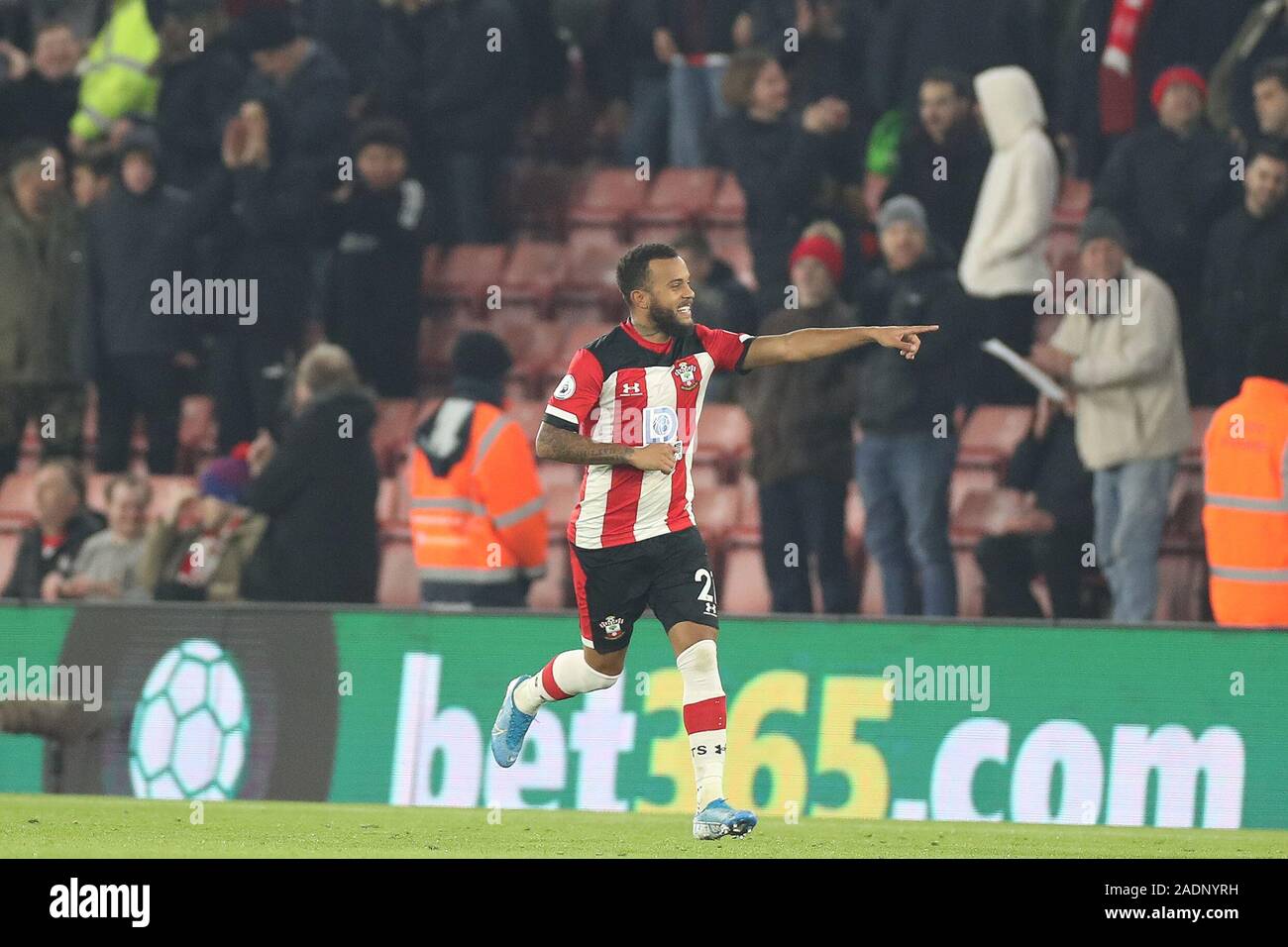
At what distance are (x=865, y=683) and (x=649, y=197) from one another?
19.8 feet

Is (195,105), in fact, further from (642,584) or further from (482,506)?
(642,584)

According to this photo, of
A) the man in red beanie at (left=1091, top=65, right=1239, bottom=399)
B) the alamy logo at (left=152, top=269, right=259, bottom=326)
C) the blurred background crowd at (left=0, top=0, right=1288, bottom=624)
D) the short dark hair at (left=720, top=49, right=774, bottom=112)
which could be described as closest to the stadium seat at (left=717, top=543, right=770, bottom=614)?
the blurred background crowd at (left=0, top=0, right=1288, bottom=624)

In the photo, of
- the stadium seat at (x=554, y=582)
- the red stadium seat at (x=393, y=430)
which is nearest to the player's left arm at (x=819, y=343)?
the stadium seat at (x=554, y=582)

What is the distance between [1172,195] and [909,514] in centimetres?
229

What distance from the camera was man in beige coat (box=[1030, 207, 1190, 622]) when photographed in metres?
13.0

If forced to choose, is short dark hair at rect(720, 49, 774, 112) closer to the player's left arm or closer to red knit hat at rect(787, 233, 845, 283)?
red knit hat at rect(787, 233, 845, 283)

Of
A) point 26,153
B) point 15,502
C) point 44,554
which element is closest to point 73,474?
point 44,554

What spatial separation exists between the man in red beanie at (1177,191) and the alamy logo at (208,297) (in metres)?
5.28

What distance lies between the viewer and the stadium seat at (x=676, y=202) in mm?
16625

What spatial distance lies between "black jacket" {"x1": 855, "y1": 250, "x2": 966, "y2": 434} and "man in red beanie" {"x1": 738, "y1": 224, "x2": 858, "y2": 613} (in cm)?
16

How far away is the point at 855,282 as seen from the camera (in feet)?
45.9

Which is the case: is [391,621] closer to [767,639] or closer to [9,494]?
[767,639]

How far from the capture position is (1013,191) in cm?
1390

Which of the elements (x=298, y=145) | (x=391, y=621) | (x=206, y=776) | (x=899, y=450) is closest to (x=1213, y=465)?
(x=899, y=450)
